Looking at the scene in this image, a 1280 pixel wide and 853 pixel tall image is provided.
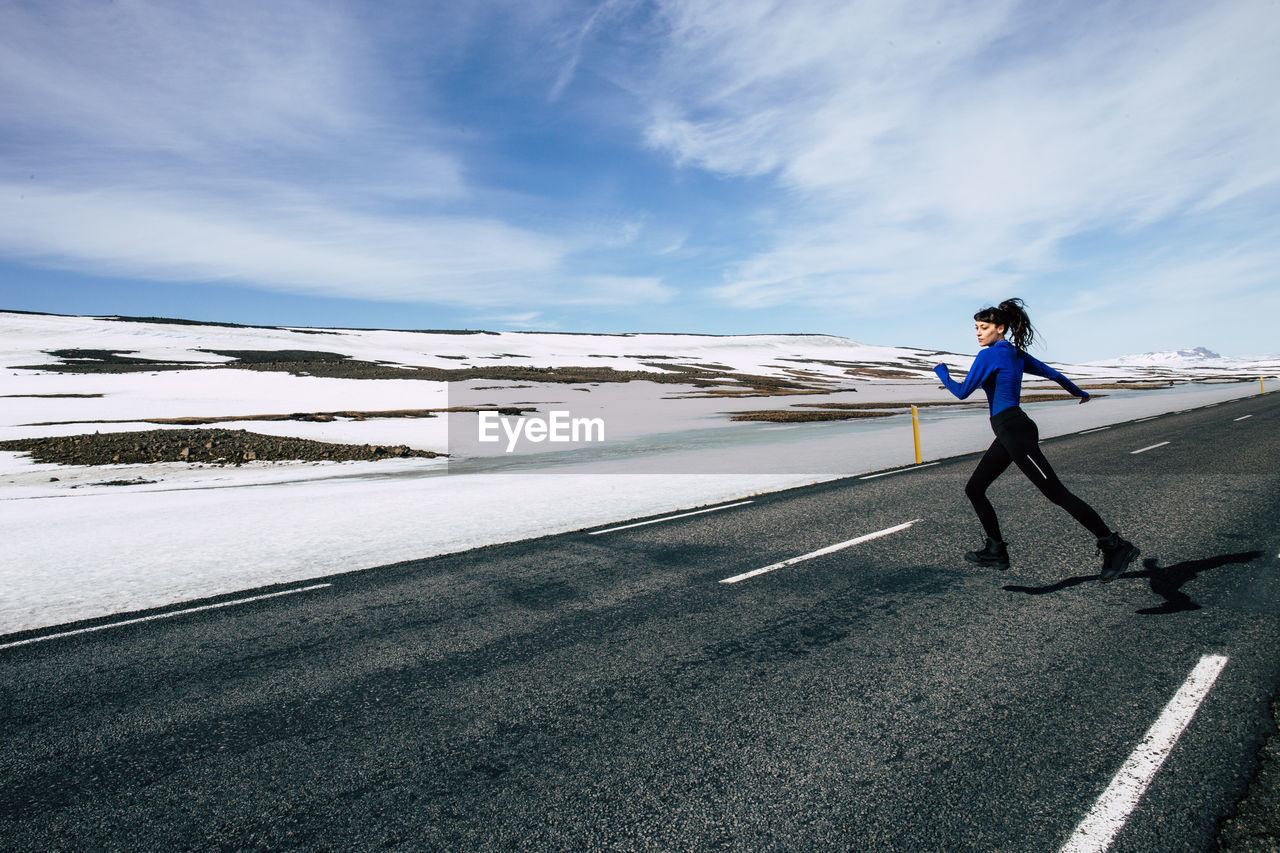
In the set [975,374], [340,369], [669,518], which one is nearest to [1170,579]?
[975,374]

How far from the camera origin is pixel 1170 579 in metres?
5.56

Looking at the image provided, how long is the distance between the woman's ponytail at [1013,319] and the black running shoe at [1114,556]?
1.75 meters

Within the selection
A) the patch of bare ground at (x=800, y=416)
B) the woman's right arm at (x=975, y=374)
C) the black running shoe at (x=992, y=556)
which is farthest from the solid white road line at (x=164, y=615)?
the patch of bare ground at (x=800, y=416)

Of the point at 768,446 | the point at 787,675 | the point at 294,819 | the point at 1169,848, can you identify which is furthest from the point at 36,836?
the point at 768,446

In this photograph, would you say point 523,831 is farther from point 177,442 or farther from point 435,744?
point 177,442

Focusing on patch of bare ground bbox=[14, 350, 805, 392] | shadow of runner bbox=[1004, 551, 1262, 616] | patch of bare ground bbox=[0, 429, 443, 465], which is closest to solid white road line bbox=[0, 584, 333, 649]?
shadow of runner bbox=[1004, 551, 1262, 616]

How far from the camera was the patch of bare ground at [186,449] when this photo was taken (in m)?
18.8

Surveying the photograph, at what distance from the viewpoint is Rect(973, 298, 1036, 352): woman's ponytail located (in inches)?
226

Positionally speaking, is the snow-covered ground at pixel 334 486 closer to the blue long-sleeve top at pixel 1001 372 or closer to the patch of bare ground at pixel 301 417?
the patch of bare ground at pixel 301 417

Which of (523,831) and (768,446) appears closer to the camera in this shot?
(523,831)

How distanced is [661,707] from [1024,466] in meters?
3.85

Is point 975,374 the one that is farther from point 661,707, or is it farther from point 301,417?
point 301,417

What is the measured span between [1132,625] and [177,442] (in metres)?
23.6

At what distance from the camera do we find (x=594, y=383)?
66188mm
